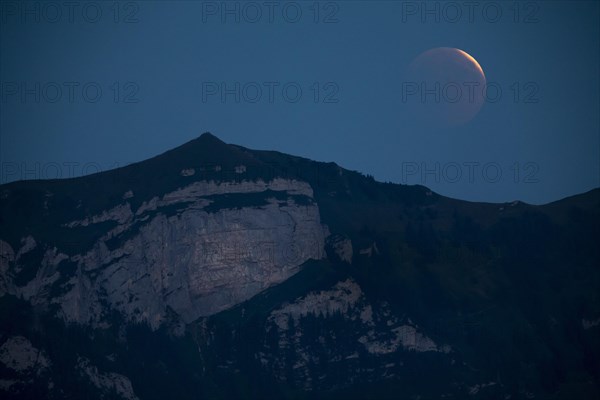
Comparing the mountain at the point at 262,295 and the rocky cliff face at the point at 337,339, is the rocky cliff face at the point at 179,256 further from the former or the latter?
the rocky cliff face at the point at 337,339

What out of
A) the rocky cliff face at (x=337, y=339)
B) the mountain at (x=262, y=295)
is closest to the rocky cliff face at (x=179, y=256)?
the mountain at (x=262, y=295)

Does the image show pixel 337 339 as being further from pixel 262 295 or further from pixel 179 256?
pixel 179 256

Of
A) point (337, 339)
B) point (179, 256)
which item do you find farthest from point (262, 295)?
point (179, 256)

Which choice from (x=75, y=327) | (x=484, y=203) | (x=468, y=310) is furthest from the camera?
(x=484, y=203)

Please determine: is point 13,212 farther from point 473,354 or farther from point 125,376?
point 473,354

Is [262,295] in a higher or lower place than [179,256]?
lower

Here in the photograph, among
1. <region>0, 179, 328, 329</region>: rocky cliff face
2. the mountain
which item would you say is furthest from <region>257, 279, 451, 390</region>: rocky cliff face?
<region>0, 179, 328, 329</region>: rocky cliff face

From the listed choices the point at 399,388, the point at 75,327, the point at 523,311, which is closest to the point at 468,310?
the point at 523,311
